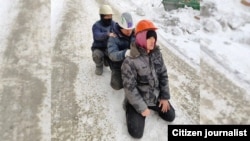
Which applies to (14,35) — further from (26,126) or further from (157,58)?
(157,58)

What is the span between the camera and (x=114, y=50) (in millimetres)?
4918

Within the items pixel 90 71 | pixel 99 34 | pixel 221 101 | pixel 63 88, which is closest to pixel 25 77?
pixel 63 88

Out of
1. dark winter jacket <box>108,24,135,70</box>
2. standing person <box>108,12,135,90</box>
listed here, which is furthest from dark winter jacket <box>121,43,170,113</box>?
dark winter jacket <box>108,24,135,70</box>

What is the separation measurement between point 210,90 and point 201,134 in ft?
4.67

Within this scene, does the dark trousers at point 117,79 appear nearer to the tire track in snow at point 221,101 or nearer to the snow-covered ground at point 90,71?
the snow-covered ground at point 90,71

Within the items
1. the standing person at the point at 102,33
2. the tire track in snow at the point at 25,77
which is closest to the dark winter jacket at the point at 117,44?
the standing person at the point at 102,33

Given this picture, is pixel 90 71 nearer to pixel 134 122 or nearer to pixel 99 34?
pixel 99 34

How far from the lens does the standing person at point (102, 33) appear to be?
5305mm

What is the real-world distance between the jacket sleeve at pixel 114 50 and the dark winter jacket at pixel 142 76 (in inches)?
18.0

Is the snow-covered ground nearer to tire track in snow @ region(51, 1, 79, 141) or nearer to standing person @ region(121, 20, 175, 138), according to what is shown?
tire track in snow @ region(51, 1, 79, 141)

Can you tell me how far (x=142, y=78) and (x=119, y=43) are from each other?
89 cm

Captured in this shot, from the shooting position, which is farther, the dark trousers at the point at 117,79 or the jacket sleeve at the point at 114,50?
the dark trousers at the point at 117,79

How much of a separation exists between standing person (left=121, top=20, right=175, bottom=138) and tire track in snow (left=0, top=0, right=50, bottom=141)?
1.27 metres

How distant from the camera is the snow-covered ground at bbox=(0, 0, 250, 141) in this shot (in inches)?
184
